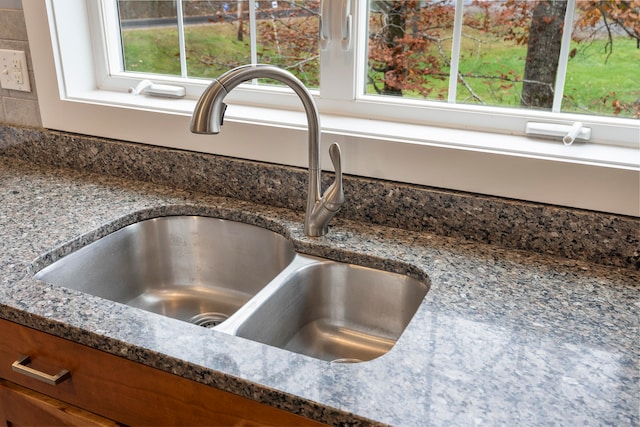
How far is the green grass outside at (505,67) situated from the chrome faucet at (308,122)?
308mm

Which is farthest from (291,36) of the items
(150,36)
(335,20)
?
(150,36)

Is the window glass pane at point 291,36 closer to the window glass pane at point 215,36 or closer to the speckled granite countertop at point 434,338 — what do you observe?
the window glass pane at point 215,36

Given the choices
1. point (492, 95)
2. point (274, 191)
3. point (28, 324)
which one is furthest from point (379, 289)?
point (28, 324)

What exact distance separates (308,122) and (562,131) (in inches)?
20.1

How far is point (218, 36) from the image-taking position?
156 centimetres

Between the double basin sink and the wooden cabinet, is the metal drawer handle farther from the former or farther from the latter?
the double basin sink

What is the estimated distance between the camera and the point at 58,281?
1182 mm

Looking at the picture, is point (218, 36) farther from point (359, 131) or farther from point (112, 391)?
point (112, 391)

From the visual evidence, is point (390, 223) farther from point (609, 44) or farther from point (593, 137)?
point (609, 44)

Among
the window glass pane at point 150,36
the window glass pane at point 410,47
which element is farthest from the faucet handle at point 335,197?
the window glass pane at point 150,36

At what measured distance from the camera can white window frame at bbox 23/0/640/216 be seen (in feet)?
3.70

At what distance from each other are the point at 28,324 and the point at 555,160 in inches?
37.5

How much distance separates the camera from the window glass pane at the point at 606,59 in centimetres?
115

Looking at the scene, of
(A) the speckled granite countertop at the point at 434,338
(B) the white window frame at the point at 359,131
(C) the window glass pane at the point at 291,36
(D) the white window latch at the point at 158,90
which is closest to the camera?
(A) the speckled granite countertop at the point at 434,338
